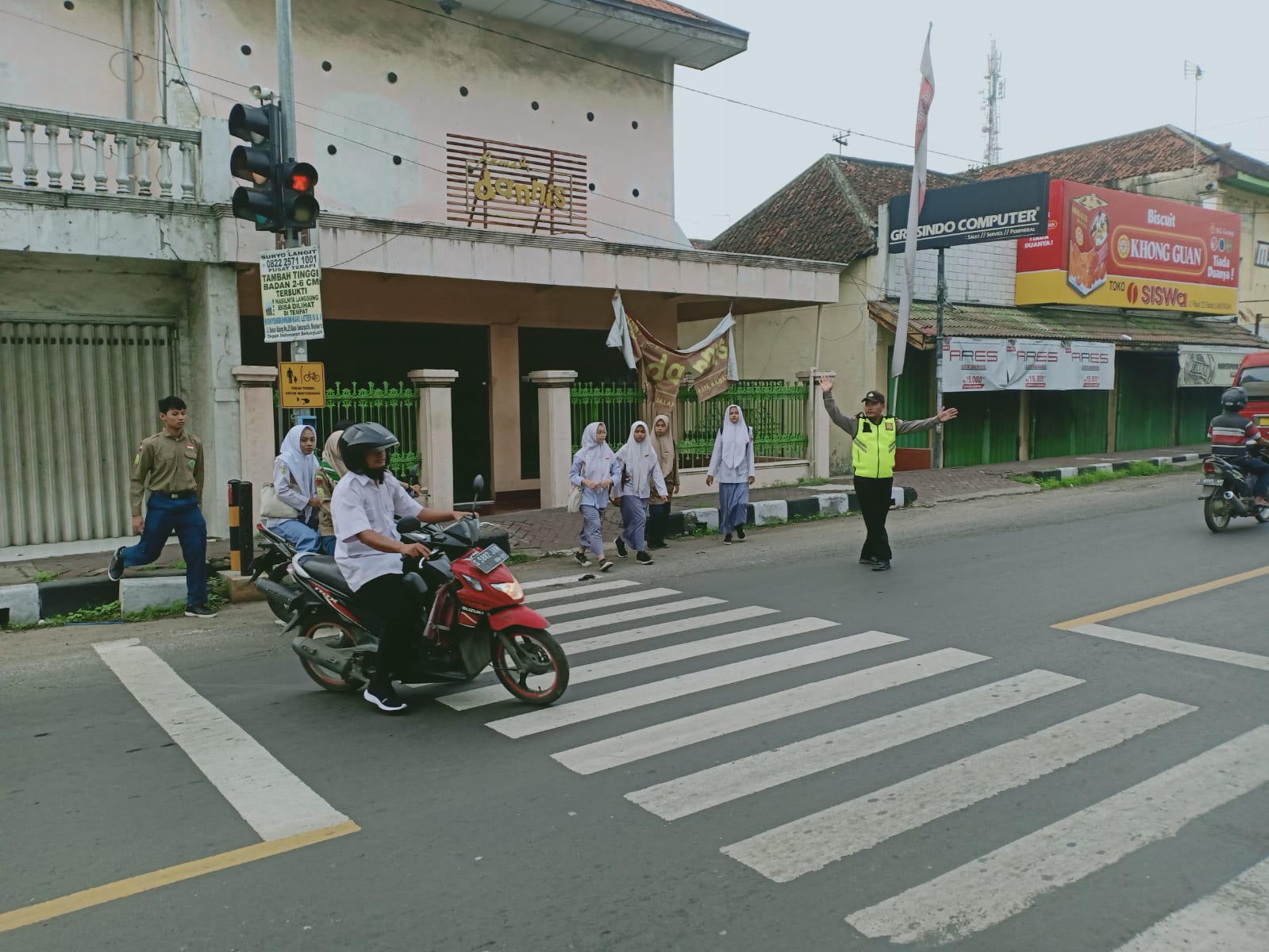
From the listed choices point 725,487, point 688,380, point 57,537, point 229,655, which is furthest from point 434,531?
point 688,380

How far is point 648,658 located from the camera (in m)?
6.32

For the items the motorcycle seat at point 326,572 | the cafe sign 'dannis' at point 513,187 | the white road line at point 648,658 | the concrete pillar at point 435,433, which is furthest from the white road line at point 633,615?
the cafe sign 'dannis' at point 513,187

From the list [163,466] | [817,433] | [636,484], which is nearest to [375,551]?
[163,466]

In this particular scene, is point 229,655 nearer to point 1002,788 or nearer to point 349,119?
point 1002,788

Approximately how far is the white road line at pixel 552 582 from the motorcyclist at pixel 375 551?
3673 millimetres

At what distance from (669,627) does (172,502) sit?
14.1ft

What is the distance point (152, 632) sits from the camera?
7.71 metres

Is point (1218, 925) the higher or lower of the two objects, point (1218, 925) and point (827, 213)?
the lower

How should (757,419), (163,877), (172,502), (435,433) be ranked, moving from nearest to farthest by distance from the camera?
(163,877) → (172,502) → (435,433) → (757,419)

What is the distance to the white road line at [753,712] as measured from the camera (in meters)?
4.61

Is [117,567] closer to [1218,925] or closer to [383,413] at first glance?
[383,413]

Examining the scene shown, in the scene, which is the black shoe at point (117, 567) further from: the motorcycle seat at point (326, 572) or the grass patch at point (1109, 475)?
the grass patch at point (1109, 475)

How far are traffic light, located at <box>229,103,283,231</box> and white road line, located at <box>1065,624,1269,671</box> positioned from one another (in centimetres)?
734

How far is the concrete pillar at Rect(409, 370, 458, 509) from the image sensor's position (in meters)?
12.3
